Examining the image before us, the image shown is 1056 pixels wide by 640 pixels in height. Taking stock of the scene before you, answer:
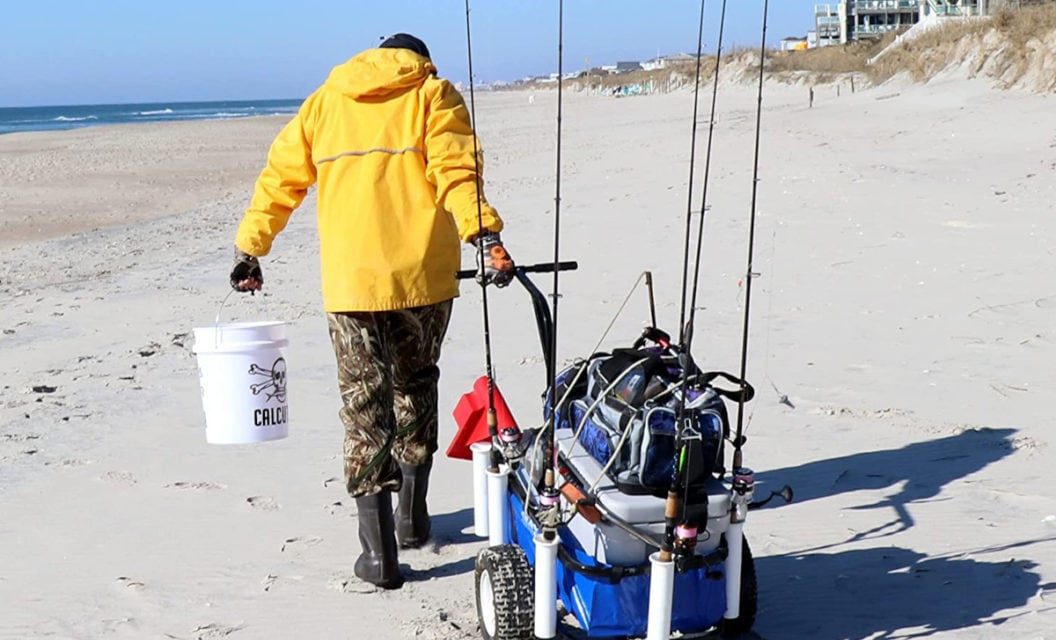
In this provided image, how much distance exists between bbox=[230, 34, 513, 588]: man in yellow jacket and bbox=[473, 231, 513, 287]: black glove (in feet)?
0.09

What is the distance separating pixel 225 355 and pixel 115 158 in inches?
1069

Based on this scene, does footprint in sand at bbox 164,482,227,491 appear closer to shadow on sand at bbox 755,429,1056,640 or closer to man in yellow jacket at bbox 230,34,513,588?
man in yellow jacket at bbox 230,34,513,588

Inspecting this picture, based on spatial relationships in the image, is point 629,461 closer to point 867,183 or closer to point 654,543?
point 654,543

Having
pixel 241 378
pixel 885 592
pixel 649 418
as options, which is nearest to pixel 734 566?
pixel 649 418

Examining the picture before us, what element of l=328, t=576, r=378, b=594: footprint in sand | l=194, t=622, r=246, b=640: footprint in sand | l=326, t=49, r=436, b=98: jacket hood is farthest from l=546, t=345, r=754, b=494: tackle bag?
l=194, t=622, r=246, b=640: footprint in sand

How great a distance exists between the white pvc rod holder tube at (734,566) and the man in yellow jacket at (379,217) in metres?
1.08

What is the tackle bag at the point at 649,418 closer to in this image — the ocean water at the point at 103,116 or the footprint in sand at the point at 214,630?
the footprint in sand at the point at 214,630

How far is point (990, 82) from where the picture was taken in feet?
71.8

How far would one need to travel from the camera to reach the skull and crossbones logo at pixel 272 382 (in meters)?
4.02

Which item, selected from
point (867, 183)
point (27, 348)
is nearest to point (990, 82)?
point (867, 183)

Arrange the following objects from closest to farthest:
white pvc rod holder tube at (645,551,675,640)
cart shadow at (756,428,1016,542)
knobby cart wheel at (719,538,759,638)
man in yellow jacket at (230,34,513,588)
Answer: white pvc rod holder tube at (645,551,675,640) → knobby cart wheel at (719,538,759,638) → man in yellow jacket at (230,34,513,588) → cart shadow at (756,428,1016,542)

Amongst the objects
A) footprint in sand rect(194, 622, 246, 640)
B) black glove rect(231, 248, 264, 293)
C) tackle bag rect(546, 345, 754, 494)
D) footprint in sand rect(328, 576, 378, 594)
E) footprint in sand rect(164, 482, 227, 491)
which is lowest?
footprint in sand rect(164, 482, 227, 491)

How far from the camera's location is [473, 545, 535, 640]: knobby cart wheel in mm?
3016

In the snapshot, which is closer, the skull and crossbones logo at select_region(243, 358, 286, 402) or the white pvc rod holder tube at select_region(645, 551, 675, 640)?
the white pvc rod holder tube at select_region(645, 551, 675, 640)
